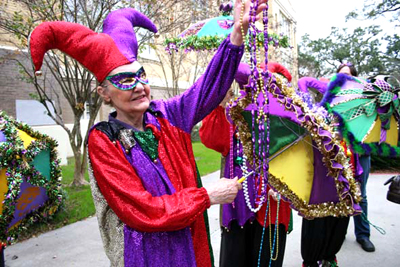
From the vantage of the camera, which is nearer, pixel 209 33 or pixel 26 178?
pixel 209 33

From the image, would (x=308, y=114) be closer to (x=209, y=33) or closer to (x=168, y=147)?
(x=168, y=147)

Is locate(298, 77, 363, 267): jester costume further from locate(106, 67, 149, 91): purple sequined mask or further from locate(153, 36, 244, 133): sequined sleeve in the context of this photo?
locate(106, 67, 149, 91): purple sequined mask

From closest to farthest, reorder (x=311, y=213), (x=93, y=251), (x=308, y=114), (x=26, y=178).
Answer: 1. (x=308, y=114)
2. (x=311, y=213)
3. (x=26, y=178)
4. (x=93, y=251)

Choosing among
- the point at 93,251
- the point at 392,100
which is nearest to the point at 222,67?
the point at 392,100

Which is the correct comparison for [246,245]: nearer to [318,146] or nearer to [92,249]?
[318,146]

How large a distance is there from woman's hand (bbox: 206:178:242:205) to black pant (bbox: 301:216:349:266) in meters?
1.69

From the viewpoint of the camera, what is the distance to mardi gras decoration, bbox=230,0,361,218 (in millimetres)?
1922

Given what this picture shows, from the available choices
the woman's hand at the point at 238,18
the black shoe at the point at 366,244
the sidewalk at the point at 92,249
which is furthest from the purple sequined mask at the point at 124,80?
the black shoe at the point at 366,244

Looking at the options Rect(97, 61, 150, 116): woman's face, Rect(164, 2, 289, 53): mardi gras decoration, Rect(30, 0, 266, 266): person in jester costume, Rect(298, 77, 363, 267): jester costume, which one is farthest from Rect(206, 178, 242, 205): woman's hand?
Rect(298, 77, 363, 267): jester costume

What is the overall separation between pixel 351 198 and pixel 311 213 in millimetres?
270

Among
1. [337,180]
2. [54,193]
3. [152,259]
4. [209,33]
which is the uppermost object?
[209,33]

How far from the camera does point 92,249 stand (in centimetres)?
425

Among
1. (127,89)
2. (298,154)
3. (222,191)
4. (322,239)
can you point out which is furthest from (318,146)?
(322,239)

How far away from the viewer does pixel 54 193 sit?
149 inches
